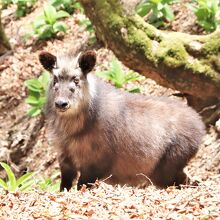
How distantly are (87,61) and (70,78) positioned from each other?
31 cm

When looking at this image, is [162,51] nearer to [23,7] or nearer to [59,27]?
[59,27]

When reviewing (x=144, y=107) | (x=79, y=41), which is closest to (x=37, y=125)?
(x=79, y=41)

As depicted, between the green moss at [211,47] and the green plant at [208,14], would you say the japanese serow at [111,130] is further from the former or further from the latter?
the green plant at [208,14]

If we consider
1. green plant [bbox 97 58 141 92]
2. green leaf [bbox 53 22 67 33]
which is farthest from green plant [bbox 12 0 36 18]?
green plant [bbox 97 58 141 92]

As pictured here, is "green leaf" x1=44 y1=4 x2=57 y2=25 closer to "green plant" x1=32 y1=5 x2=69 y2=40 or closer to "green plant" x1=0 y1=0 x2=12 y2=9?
"green plant" x1=32 y1=5 x2=69 y2=40

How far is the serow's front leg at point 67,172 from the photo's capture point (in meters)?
7.62

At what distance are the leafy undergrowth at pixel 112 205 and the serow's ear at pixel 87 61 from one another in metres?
2.00

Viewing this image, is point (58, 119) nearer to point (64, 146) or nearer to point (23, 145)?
point (64, 146)

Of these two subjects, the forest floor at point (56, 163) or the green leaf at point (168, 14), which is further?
the green leaf at point (168, 14)

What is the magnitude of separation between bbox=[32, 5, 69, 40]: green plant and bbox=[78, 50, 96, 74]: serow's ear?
5.75 m

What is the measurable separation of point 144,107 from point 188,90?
0.67 meters

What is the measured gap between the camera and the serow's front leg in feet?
25.0

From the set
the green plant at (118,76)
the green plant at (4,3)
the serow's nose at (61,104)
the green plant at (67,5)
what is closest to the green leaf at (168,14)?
the green plant at (118,76)

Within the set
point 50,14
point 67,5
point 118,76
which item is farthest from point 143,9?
point 67,5
